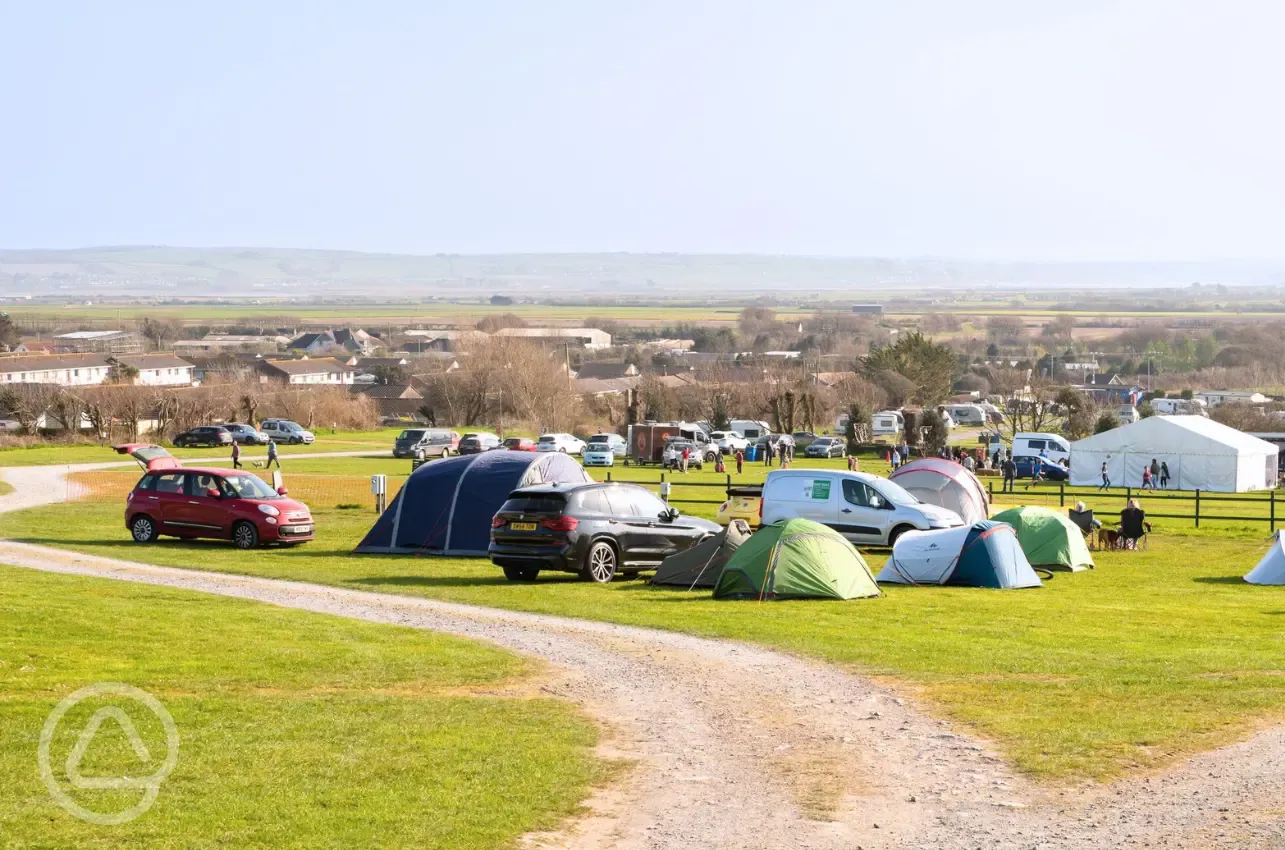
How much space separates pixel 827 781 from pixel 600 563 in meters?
12.7

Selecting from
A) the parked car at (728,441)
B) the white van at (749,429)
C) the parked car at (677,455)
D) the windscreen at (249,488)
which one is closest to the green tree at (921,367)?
the white van at (749,429)

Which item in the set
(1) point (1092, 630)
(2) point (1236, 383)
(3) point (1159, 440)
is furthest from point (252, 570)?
(2) point (1236, 383)

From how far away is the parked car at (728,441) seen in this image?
72.2 m

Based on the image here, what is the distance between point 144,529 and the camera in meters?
29.2

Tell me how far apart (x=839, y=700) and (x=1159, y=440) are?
50.5 m

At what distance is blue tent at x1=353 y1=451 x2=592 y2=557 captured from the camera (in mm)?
27156

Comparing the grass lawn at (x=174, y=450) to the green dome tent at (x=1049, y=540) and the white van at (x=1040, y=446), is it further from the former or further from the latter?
the green dome tent at (x=1049, y=540)

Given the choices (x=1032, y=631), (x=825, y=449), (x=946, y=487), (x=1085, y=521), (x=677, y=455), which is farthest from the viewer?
(x=825, y=449)

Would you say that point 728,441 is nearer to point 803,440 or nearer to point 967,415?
point 803,440

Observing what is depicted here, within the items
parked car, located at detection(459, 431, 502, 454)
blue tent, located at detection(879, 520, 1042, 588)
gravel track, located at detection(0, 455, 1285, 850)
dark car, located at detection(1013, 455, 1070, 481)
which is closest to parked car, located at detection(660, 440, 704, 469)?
parked car, located at detection(459, 431, 502, 454)

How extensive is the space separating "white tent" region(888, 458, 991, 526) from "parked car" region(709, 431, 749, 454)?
36.8 meters

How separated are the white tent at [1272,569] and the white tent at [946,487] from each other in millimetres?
7516

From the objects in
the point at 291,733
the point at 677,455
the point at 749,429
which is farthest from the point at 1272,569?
the point at 749,429

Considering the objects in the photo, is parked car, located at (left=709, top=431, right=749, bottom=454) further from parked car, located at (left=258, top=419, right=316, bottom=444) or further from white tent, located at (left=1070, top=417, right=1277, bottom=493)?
parked car, located at (left=258, top=419, right=316, bottom=444)
